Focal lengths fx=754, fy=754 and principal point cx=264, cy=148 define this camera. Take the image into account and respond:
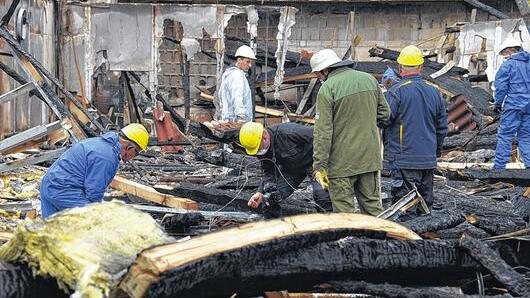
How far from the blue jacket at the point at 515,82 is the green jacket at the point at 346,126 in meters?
4.41

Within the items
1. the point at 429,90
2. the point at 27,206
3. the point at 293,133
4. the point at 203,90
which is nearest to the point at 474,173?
the point at 429,90

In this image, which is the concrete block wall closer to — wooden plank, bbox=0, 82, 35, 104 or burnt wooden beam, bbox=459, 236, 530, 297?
wooden plank, bbox=0, 82, 35, 104

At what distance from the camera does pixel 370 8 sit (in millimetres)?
21562

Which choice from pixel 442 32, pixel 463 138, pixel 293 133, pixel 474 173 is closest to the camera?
pixel 293 133

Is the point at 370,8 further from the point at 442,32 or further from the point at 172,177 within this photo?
the point at 172,177

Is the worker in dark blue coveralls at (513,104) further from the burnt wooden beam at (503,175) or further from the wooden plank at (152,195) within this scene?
the wooden plank at (152,195)

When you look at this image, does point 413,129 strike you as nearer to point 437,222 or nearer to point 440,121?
point 440,121

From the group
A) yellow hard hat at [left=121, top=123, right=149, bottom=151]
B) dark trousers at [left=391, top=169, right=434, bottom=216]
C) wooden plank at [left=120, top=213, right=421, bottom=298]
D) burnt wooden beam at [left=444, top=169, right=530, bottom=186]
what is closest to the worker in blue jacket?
yellow hard hat at [left=121, top=123, right=149, bottom=151]

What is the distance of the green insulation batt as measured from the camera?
10.8 ft

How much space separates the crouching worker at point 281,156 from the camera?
654cm

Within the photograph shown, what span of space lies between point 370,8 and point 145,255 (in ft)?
62.9

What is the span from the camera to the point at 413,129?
668cm

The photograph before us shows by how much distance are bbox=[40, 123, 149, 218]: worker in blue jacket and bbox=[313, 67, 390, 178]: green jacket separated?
5.33 ft

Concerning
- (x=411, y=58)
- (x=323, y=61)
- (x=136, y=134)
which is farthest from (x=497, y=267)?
(x=411, y=58)
